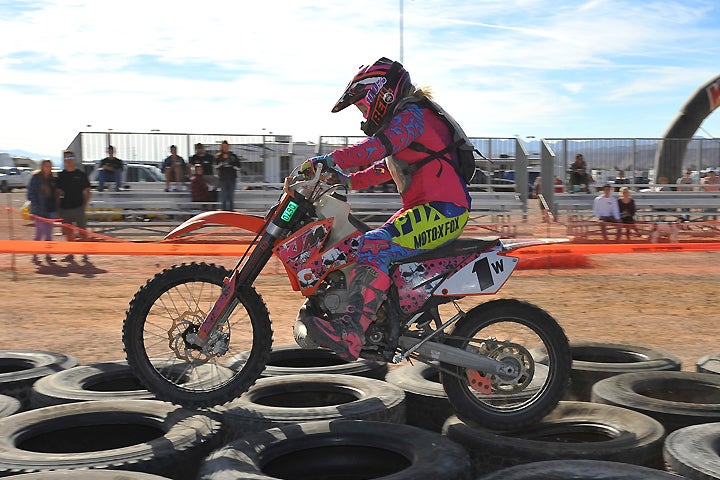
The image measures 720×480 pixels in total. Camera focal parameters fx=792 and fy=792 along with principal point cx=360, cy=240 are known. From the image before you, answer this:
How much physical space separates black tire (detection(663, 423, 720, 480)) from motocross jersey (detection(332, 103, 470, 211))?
5.84ft

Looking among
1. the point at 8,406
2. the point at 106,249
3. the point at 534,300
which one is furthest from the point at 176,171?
the point at 8,406

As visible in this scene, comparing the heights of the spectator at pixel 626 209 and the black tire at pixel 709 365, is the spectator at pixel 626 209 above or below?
above

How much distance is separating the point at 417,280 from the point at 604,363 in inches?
80.1

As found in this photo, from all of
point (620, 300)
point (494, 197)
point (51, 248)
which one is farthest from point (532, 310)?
point (494, 197)

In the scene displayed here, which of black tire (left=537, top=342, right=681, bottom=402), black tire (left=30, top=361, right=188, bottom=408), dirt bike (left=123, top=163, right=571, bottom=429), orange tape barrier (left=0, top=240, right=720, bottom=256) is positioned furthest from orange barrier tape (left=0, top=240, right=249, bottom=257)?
dirt bike (left=123, top=163, right=571, bottom=429)

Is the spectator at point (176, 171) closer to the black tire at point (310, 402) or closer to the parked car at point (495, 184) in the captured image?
the parked car at point (495, 184)

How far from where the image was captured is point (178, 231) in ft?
16.1

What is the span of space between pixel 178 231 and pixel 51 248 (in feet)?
33.4

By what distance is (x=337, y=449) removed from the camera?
165 inches

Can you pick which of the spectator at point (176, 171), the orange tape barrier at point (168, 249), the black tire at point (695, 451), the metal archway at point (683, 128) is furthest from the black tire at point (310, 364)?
the metal archway at point (683, 128)

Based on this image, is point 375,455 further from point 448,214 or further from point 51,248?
point 51,248

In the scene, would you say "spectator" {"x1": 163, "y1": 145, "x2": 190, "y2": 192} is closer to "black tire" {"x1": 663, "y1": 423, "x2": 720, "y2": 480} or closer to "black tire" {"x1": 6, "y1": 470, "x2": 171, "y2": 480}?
"black tire" {"x1": 6, "y1": 470, "x2": 171, "y2": 480}

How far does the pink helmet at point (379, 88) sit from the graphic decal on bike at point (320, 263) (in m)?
0.80

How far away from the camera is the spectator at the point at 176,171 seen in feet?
67.8
